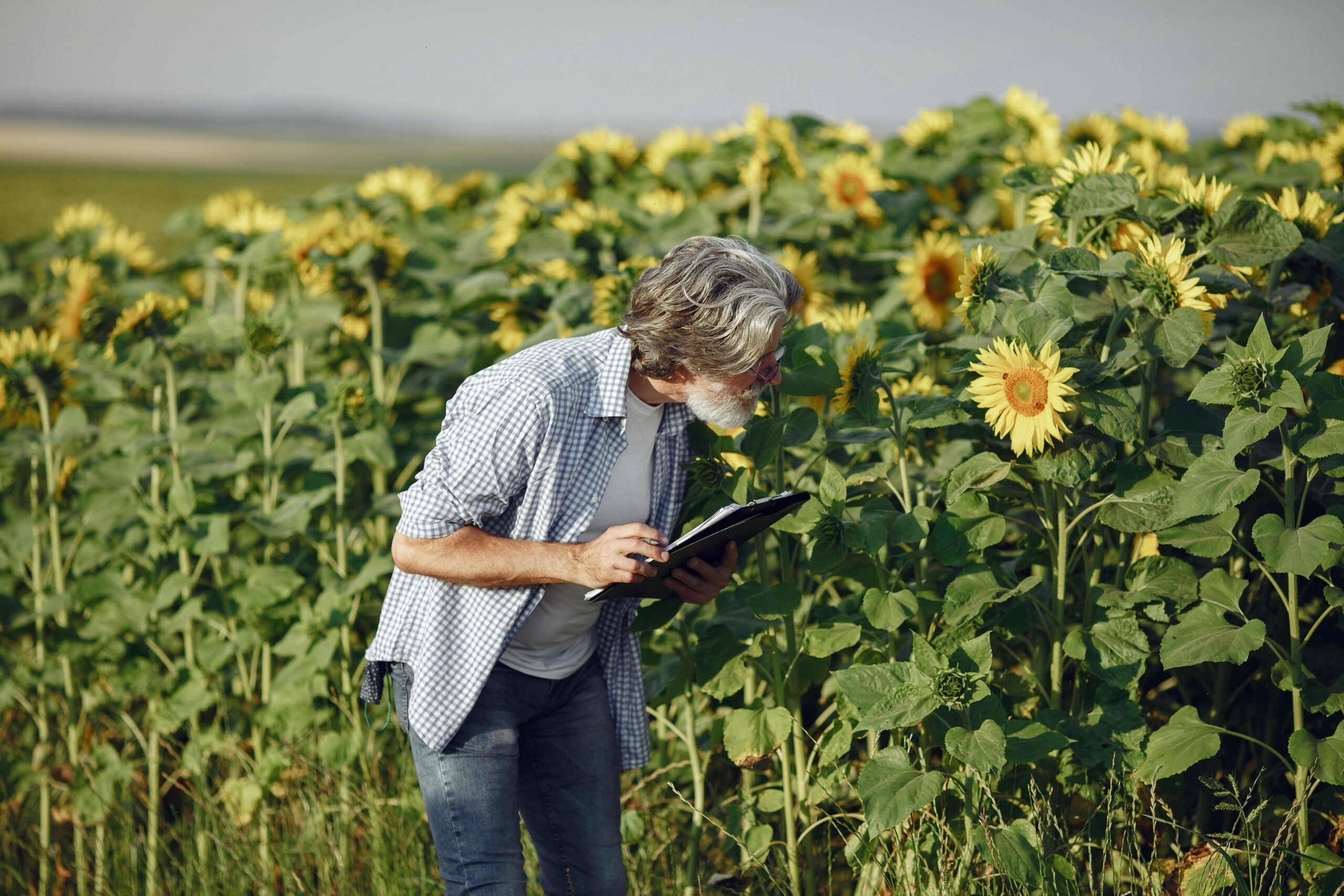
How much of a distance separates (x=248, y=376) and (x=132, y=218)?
756 cm

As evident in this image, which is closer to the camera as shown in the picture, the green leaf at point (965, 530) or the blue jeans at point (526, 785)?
the blue jeans at point (526, 785)

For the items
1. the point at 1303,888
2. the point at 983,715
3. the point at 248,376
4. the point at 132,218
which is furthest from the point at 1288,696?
the point at 132,218

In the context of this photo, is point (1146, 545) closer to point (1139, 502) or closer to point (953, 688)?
point (1139, 502)

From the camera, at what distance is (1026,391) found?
1.96m

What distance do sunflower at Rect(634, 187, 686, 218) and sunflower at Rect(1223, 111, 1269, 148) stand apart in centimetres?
234

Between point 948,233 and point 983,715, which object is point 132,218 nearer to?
point 948,233

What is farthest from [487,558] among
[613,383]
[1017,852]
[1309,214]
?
[1309,214]

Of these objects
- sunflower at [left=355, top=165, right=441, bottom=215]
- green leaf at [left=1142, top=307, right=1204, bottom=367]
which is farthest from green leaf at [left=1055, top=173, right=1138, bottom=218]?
sunflower at [left=355, top=165, right=441, bottom=215]

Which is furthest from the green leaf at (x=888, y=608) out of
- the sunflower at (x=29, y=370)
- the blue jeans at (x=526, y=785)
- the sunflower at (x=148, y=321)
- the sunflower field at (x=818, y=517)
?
the sunflower at (x=29, y=370)

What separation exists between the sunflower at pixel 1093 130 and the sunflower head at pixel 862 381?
249 centimetres

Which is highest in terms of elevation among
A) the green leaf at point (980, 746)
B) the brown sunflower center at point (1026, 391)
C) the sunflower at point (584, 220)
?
the sunflower at point (584, 220)

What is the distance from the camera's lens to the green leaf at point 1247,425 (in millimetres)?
1812

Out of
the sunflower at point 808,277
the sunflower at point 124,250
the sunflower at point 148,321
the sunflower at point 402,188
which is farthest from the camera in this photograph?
the sunflower at point 402,188

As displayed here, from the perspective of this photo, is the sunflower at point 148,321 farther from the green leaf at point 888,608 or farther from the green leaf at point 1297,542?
the green leaf at point 1297,542
